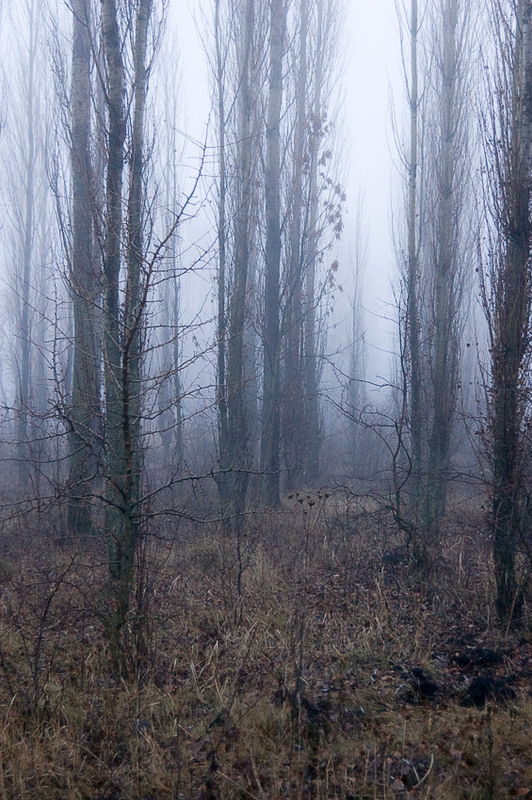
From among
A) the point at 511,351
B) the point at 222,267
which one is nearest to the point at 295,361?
the point at 222,267

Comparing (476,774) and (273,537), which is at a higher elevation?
(273,537)

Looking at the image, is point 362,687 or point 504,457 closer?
point 362,687

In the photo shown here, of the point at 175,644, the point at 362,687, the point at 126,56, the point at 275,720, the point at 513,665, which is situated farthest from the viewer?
the point at 126,56

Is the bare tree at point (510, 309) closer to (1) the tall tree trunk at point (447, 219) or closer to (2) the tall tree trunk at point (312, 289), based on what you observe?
(1) the tall tree trunk at point (447, 219)

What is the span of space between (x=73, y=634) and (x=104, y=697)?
1.43m

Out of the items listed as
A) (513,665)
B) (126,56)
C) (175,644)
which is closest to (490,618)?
(513,665)

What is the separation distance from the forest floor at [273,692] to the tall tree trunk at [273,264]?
5.29 meters

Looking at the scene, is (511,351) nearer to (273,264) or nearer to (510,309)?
(510,309)

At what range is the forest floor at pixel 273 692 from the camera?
3643 mm

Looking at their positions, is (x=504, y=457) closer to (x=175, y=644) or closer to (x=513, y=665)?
(x=513, y=665)

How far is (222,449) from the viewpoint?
1059cm

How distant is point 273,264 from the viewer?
492 inches

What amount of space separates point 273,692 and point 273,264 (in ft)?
30.0

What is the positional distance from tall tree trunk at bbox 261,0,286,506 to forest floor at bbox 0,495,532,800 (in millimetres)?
5293
